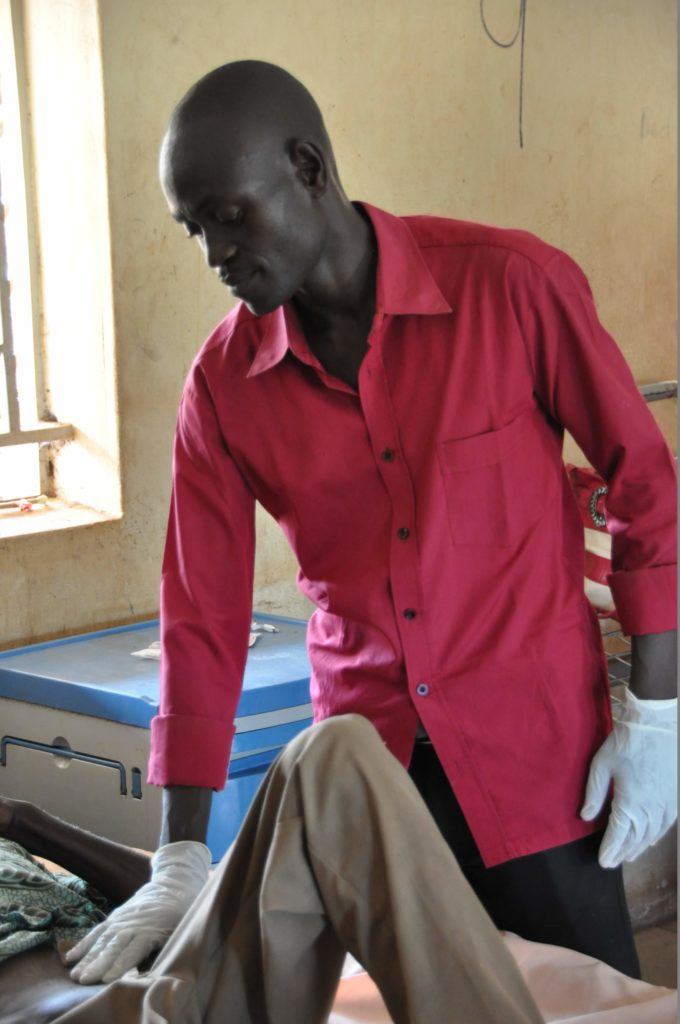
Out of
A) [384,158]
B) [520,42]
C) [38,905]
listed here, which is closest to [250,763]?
[38,905]

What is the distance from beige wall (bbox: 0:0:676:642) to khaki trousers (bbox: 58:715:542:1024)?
1.39 metres

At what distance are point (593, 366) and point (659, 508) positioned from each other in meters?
0.17

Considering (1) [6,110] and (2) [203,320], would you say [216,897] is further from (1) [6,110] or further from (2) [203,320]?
(1) [6,110]

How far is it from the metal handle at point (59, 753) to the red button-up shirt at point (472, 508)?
0.61 metres

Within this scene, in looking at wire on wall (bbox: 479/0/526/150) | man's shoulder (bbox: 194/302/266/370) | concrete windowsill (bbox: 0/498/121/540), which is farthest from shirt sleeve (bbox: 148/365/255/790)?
wire on wall (bbox: 479/0/526/150)

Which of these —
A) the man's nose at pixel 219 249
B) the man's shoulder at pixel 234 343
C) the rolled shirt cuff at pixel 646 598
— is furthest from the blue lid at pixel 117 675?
the man's nose at pixel 219 249

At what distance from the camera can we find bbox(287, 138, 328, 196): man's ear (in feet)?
4.54

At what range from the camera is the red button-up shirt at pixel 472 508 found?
1.44m

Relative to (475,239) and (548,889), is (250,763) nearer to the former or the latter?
(548,889)

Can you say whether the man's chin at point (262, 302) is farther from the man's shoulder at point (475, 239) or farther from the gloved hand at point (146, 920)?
the gloved hand at point (146, 920)

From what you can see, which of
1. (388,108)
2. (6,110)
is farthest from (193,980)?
(388,108)

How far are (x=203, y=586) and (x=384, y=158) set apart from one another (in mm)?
1638

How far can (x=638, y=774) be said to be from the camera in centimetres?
144

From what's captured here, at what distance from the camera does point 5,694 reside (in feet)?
7.41
